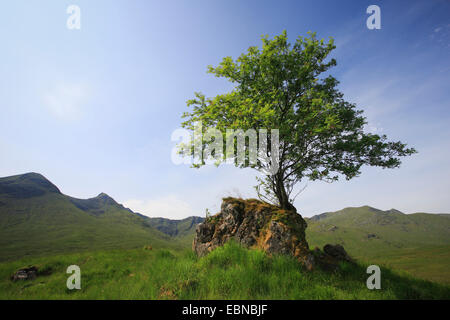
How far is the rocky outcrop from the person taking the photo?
27.2ft

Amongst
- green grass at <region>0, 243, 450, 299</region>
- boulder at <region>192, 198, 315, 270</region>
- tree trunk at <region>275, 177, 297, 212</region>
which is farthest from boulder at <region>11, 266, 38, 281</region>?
tree trunk at <region>275, 177, 297, 212</region>

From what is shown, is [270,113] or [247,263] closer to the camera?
[247,263]

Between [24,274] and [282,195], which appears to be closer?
[24,274]

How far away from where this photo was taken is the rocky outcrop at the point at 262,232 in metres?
8.29

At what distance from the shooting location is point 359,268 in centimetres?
872

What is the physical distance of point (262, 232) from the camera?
31.2 ft

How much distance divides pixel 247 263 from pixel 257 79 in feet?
30.2

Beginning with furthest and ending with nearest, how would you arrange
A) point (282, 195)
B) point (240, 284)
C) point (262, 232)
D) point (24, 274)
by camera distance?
point (282, 195)
point (24, 274)
point (262, 232)
point (240, 284)

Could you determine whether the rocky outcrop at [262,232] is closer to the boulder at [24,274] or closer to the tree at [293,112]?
the tree at [293,112]

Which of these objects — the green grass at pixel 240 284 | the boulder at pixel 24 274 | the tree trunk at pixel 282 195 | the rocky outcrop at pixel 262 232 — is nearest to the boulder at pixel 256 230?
the rocky outcrop at pixel 262 232

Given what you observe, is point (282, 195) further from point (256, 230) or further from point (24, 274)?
point (24, 274)

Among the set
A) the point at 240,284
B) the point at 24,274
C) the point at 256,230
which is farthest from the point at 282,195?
the point at 24,274
